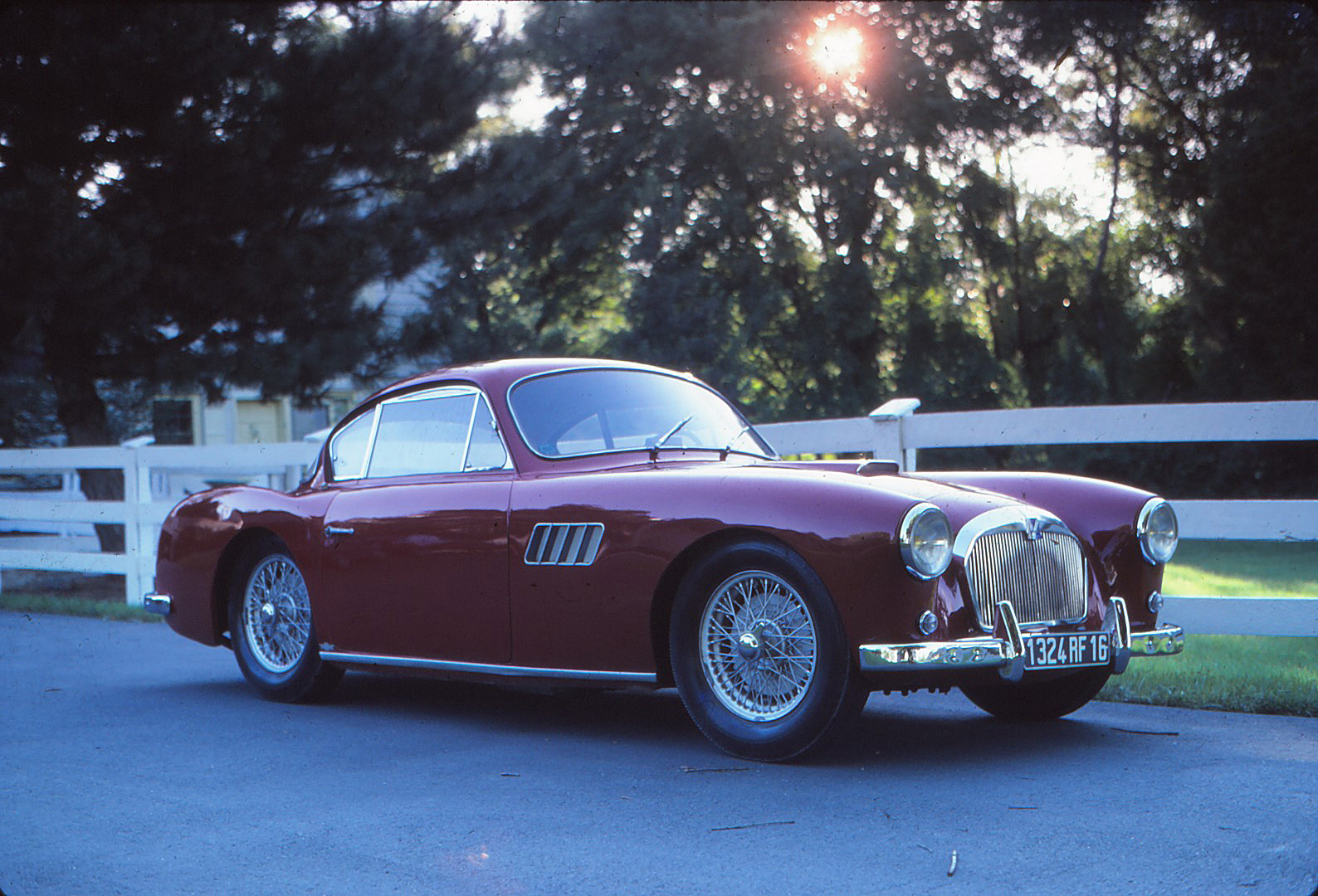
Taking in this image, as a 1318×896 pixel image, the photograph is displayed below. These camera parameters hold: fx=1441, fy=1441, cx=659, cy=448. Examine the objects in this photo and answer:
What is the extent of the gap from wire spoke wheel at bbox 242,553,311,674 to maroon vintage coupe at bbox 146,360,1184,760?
0.04 ft

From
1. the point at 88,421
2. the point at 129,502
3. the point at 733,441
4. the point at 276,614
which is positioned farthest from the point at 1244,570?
the point at 88,421

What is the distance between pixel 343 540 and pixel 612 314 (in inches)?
987

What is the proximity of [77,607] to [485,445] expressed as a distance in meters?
6.99

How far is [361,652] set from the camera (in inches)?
253

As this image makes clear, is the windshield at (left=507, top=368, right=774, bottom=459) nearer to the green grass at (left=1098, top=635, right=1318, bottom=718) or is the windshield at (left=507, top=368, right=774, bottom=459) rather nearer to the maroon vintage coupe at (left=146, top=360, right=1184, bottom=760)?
the maroon vintage coupe at (left=146, top=360, right=1184, bottom=760)

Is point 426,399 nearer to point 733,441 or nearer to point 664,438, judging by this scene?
point 664,438

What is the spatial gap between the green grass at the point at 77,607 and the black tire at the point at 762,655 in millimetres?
7188

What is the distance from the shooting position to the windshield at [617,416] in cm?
614

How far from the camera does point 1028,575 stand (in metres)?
5.16

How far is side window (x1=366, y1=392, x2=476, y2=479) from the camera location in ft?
21.2

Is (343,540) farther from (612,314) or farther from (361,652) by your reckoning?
(612,314)

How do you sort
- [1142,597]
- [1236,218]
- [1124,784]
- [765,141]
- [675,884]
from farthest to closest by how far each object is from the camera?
[765,141] → [1236,218] → [1142,597] → [1124,784] → [675,884]

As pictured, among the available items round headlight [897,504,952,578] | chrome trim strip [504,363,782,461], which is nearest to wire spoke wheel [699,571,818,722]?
round headlight [897,504,952,578]

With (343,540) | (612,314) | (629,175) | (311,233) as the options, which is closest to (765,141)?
(629,175)
